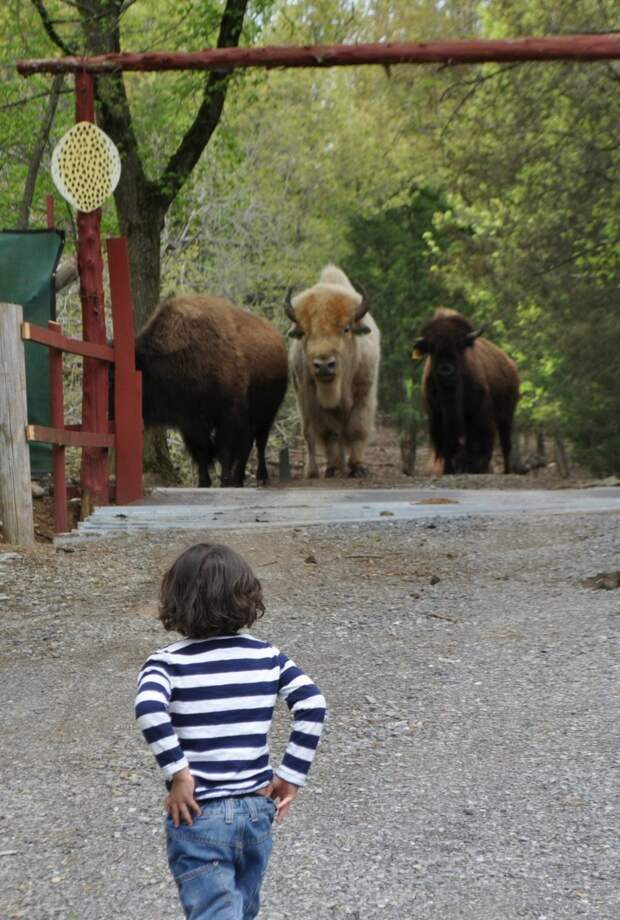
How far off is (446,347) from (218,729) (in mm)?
15796

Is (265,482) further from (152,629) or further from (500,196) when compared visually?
(152,629)

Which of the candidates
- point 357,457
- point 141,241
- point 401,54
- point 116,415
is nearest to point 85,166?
point 116,415

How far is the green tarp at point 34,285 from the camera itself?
10.0 m

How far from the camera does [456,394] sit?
1856 cm

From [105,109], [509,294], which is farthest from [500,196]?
[105,109]

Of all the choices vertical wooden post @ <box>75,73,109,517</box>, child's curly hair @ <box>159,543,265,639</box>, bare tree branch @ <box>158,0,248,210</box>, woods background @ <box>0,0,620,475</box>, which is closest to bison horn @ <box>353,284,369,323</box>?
woods background @ <box>0,0,620,475</box>

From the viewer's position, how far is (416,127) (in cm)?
1692

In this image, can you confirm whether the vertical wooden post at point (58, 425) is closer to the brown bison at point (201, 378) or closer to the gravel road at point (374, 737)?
the gravel road at point (374, 737)

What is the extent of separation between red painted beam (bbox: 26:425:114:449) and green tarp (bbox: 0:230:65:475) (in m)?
0.32

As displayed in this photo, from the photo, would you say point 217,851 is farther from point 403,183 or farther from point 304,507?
point 403,183

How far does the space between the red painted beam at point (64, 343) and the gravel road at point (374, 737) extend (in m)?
1.58

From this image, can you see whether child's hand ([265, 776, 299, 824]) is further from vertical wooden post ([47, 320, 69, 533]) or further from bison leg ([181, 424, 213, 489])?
bison leg ([181, 424, 213, 489])

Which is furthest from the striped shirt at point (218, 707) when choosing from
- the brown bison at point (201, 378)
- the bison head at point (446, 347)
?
the bison head at point (446, 347)

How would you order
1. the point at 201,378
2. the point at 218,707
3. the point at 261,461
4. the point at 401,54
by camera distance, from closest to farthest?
the point at 218,707 < the point at 401,54 < the point at 201,378 < the point at 261,461
